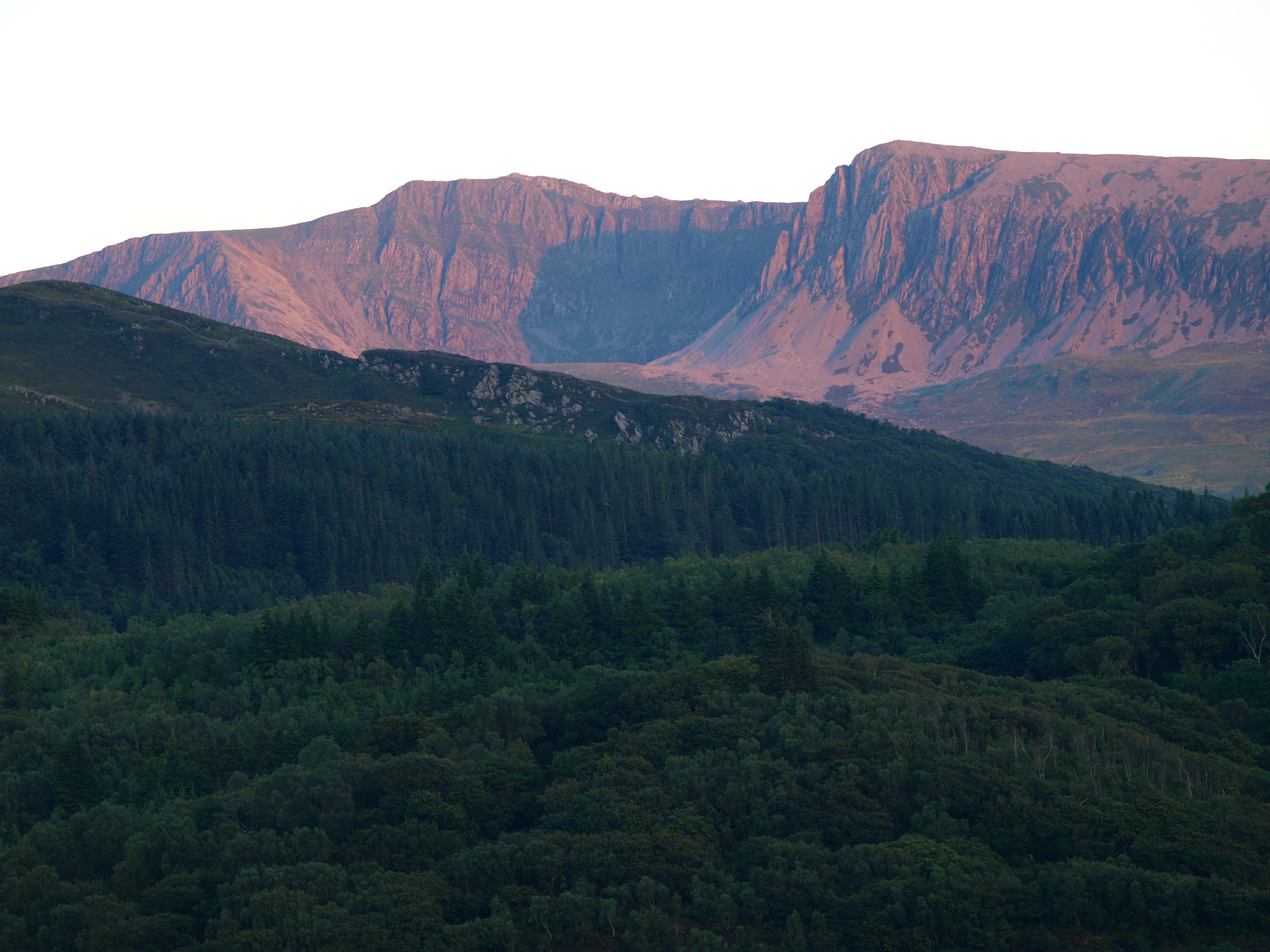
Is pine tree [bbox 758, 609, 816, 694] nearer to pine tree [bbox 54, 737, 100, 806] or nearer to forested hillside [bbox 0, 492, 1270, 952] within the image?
forested hillside [bbox 0, 492, 1270, 952]

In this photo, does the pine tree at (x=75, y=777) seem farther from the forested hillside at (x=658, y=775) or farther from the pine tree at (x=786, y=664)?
the pine tree at (x=786, y=664)

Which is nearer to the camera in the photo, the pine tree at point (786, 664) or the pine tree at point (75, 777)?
the pine tree at point (75, 777)

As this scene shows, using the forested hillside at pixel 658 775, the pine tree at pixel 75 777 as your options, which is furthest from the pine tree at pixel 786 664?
the pine tree at pixel 75 777

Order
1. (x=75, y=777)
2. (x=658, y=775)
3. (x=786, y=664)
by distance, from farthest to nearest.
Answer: (x=786, y=664) → (x=75, y=777) → (x=658, y=775)

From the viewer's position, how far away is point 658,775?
87.6 m

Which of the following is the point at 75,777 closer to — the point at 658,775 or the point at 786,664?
the point at 658,775

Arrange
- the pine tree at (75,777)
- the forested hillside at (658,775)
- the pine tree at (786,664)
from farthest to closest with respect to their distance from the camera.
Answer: the pine tree at (786,664)
the pine tree at (75,777)
the forested hillside at (658,775)

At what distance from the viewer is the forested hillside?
7262 centimetres

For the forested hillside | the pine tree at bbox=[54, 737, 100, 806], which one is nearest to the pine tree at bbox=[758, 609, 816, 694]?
the forested hillside

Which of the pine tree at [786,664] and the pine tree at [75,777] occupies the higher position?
the pine tree at [786,664]

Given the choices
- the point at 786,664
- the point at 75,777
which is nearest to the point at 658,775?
the point at 786,664

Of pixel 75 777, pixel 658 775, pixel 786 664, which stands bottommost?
pixel 75 777

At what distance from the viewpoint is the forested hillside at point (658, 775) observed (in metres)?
72.6

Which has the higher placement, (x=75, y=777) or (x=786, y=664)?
(x=786, y=664)
